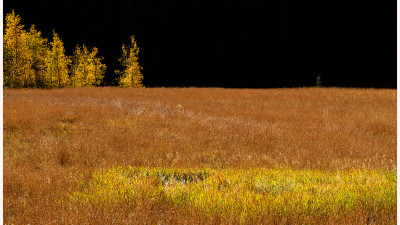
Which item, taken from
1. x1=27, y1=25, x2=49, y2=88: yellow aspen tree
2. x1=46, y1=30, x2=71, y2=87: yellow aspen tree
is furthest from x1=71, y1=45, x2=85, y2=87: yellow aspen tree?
x1=27, y1=25, x2=49, y2=88: yellow aspen tree

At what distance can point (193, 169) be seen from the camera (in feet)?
18.3

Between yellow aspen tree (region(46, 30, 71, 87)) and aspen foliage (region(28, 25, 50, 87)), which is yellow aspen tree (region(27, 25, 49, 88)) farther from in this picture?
yellow aspen tree (region(46, 30, 71, 87))

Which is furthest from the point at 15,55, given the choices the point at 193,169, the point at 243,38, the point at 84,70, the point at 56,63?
the point at 243,38

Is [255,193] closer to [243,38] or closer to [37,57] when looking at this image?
[37,57]

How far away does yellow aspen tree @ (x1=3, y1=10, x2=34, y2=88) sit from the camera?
2914 centimetres

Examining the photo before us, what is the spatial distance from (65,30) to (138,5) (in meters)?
21.0

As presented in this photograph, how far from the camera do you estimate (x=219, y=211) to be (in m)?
3.41

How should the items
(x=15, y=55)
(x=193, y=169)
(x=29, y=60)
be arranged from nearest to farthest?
1. (x=193, y=169)
2. (x=15, y=55)
3. (x=29, y=60)

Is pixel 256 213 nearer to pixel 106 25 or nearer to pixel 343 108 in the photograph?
pixel 343 108

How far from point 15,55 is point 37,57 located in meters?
2.20

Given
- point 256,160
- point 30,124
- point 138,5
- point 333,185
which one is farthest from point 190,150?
point 138,5

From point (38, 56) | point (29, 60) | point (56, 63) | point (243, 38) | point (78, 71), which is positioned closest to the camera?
point (29, 60)

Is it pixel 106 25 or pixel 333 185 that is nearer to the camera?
pixel 333 185

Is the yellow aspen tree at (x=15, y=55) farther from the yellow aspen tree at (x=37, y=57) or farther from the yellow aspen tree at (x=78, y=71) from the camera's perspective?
the yellow aspen tree at (x=78, y=71)
